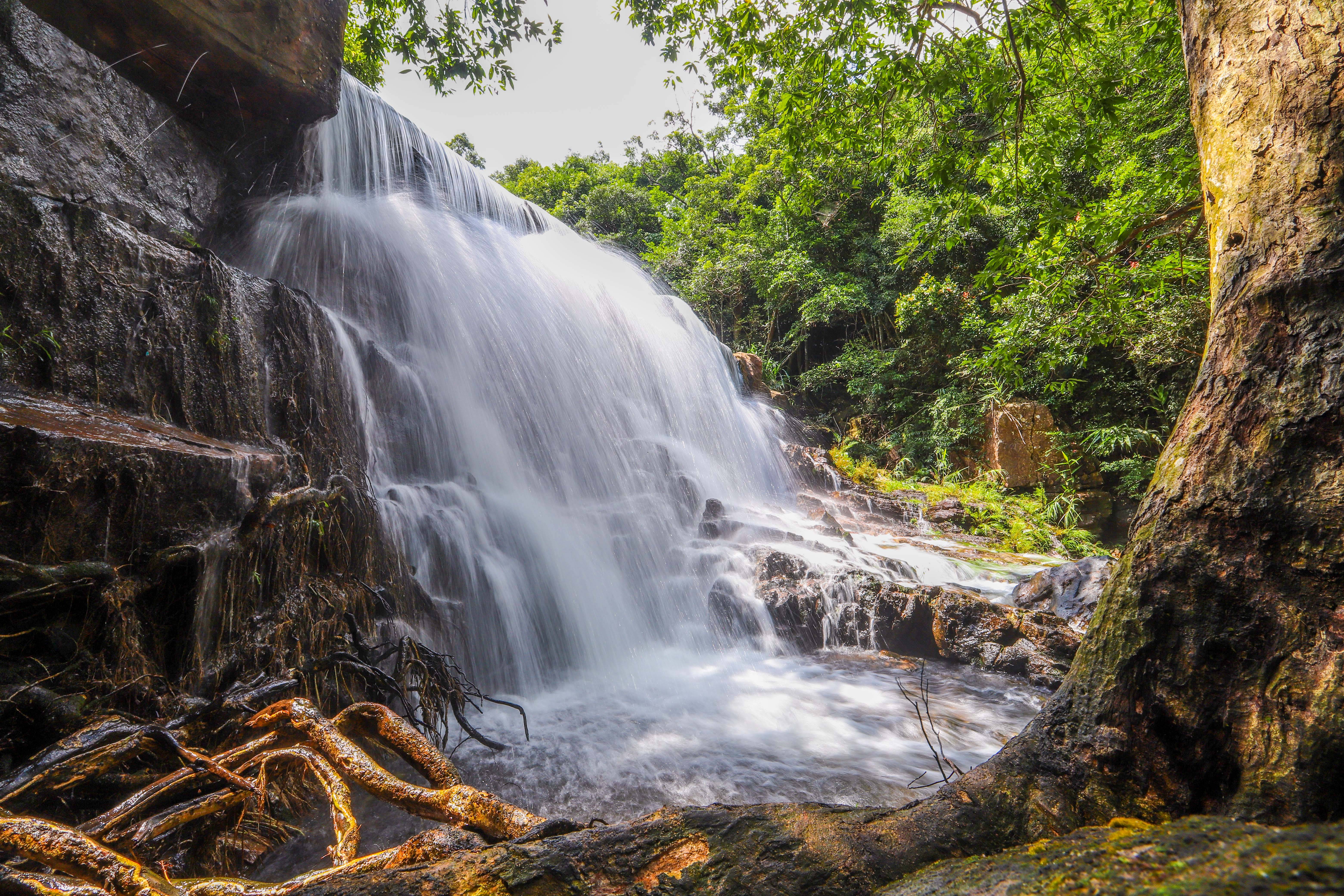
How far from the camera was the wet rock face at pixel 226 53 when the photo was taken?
4660 millimetres

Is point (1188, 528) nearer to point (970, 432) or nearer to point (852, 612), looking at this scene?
point (852, 612)

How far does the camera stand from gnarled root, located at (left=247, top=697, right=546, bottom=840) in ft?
4.45

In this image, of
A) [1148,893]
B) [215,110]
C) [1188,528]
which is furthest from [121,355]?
[1188,528]

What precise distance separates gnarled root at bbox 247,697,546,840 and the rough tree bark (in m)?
0.33

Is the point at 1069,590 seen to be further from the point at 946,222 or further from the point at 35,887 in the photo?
the point at 35,887

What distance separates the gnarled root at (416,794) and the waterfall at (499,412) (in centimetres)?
302

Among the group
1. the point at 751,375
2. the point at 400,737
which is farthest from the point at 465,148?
the point at 400,737

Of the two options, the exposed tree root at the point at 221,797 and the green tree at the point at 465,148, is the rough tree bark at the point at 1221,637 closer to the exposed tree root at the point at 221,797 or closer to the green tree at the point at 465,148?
the exposed tree root at the point at 221,797

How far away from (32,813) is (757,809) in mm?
2102

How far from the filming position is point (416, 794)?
1502mm

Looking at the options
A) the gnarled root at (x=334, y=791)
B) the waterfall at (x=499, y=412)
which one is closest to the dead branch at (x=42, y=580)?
the gnarled root at (x=334, y=791)

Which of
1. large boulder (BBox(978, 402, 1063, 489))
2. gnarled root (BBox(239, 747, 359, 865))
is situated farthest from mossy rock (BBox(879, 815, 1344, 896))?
large boulder (BBox(978, 402, 1063, 489))

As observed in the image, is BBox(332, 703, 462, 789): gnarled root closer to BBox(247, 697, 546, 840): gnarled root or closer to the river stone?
BBox(247, 697, 546, 840): gnarled root

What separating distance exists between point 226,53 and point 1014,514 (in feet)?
42.5
